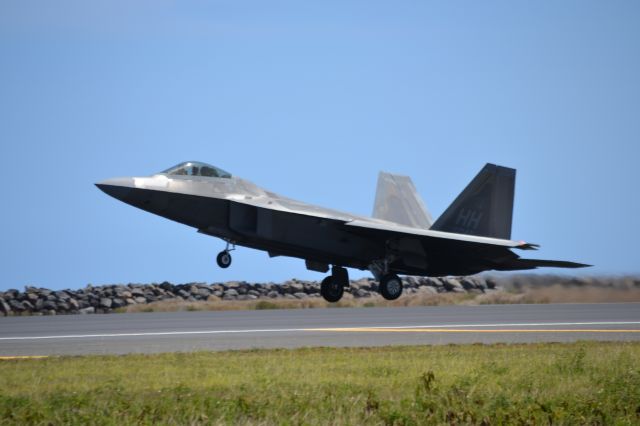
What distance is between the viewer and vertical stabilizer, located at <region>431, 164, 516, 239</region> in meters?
26.5

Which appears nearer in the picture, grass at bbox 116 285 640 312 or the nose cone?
the nose cone

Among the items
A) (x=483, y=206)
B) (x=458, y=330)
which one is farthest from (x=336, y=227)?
(x=458, y=330)

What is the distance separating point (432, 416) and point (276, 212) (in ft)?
49.2

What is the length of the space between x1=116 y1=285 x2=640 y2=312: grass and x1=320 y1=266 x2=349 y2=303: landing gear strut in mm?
2635

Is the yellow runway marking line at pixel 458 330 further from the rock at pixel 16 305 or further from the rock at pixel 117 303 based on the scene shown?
the rock at pixel 16 305

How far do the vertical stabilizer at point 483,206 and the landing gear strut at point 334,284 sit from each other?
3064 mm

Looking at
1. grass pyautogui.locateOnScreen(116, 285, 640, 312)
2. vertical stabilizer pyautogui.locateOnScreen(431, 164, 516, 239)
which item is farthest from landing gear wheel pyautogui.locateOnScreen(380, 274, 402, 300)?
grass pyautogui.locateOnScreen(116, 285, 640, 312)

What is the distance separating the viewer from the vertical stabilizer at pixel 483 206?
26.5 m

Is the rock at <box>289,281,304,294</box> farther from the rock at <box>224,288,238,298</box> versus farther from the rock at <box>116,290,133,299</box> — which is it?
the rock at <box>116,290,133,299</box>

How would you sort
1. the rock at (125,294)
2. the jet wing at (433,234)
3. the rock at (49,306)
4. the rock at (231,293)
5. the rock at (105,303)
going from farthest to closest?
1. the rock at (231,293)
2. the rock at (125,294)
3. the rock at (105,303)
4. the rock at (49,306)
5. the jet wing at (433,234)

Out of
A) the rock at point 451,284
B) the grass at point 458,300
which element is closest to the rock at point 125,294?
the grass at point 458,300

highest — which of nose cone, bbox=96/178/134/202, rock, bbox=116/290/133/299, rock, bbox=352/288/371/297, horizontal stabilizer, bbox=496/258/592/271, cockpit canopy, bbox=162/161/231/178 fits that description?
cockpit canopy, bbox=162/161/231/178

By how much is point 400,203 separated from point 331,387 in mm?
19136

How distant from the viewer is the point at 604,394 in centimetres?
985
